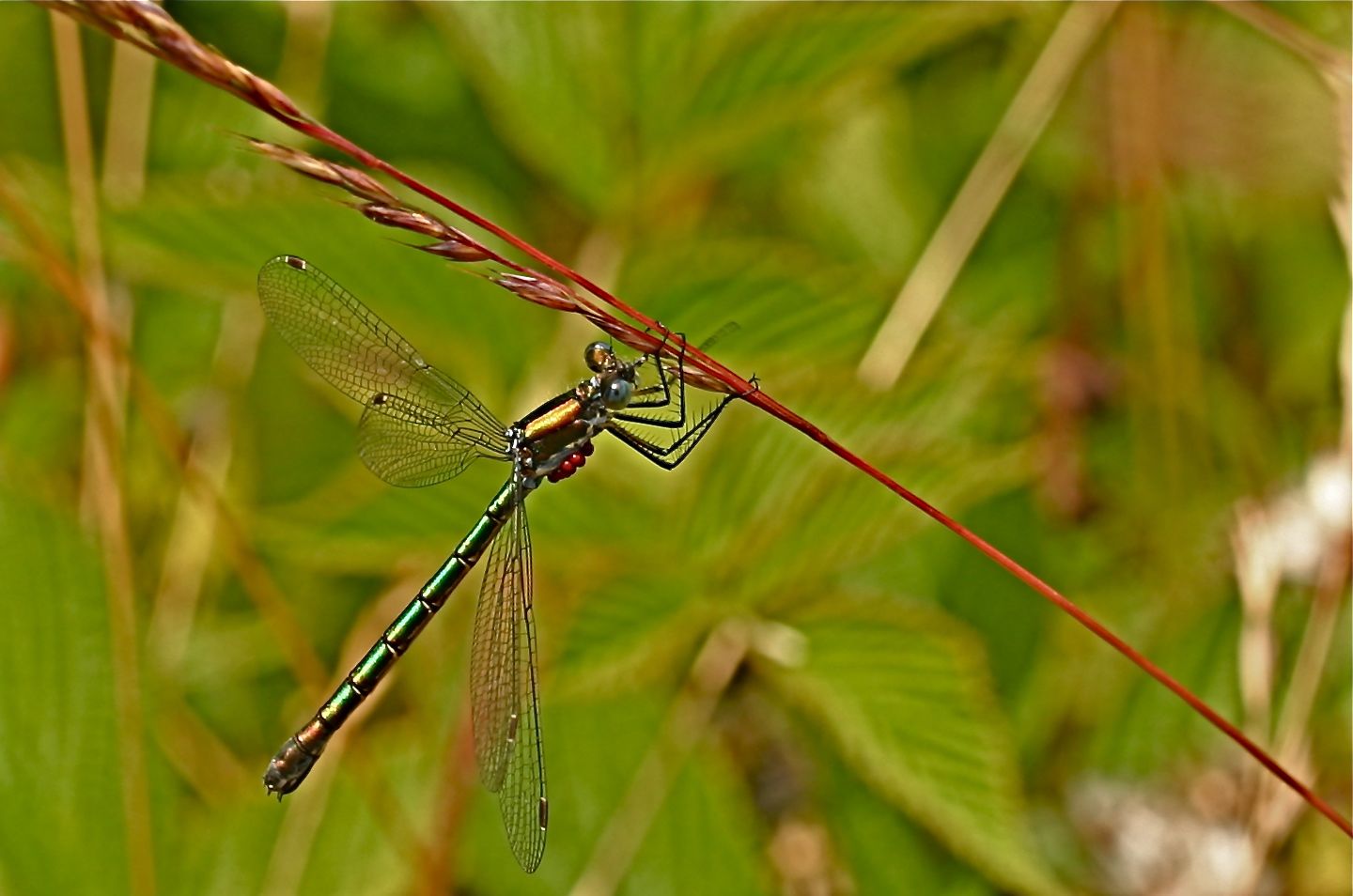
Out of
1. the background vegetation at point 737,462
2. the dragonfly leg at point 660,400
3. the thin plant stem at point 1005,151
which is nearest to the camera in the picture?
the dragonfly leg at point 660,400

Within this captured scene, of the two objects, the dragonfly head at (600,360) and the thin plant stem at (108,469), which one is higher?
the dragonfly head at (600,360)

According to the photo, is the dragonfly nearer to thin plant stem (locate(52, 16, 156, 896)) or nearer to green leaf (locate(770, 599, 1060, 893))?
thin plant stem (locate(52, 16, 156, 896))

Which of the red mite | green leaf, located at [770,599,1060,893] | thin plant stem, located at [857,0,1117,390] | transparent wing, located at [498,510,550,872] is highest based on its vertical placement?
thin plant stem, located at [857,0,1117,390]

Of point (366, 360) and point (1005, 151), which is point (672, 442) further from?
point (1005, 151)

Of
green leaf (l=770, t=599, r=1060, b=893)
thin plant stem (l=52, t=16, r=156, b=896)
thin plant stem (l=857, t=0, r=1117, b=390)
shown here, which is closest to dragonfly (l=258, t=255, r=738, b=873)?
thin plant stem (l=52, t=16, r=156, b=896)

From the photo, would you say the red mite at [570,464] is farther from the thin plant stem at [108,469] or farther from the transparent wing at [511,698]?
the thin plant stem at [108,469]

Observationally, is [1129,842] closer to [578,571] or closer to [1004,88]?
[578,571]

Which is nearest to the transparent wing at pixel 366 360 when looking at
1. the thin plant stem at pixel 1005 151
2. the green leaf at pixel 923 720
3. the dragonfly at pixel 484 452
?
the dragonfly at pixel 484 452

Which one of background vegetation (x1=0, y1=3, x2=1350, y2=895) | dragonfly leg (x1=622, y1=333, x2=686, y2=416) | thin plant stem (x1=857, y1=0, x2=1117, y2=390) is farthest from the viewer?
thin plant stem (x1=857, y1=0, x2=1117, y2=390)
